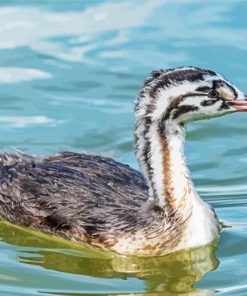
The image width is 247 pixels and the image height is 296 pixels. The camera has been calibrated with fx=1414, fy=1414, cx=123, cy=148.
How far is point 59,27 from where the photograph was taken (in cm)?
1650

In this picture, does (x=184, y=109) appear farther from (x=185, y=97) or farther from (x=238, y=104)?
(x=238, y=104)

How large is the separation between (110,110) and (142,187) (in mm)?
2441

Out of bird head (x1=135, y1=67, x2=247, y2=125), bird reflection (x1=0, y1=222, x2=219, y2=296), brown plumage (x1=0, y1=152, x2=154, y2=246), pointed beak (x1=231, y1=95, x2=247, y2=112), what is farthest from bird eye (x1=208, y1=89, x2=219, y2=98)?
bird reflection (x1=0, y1=222, x2=219, y2=296)

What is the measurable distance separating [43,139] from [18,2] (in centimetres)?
370

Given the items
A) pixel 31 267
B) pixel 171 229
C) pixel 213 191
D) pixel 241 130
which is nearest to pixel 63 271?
pixel 31 267

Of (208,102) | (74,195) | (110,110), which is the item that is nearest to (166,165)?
(208,102)

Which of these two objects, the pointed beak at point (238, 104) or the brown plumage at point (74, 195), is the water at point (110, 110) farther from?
the pointed beak at point (238, 104)

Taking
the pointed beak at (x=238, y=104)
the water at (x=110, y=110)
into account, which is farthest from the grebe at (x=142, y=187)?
the water at (x=110, y=110)

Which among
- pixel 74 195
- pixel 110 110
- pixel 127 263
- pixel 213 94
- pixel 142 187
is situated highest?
pixel 110 110

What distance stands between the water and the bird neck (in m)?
0.50

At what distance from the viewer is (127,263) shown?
1150 cm

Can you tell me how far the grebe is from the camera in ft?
36.4

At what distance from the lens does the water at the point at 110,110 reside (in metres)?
11.2

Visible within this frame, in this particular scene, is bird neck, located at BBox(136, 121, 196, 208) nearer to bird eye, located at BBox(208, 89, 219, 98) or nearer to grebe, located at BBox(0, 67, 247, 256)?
grebe, located at BBox(0, 67, 247, 256)
